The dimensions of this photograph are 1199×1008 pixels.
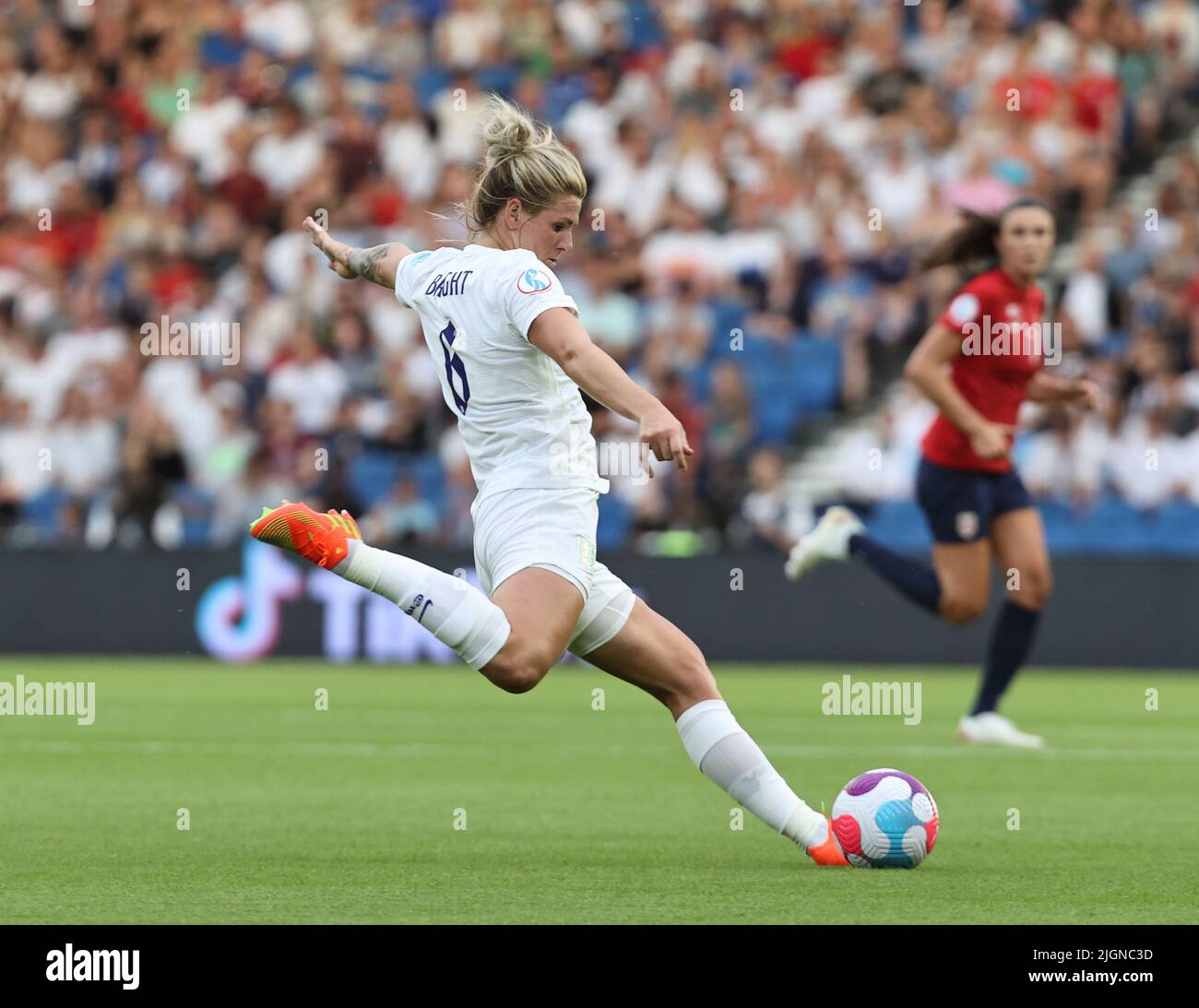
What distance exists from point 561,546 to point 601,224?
12681 mm

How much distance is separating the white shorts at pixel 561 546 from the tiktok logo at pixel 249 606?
11095mm

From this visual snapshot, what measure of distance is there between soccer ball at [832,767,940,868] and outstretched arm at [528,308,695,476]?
1459 millimetres

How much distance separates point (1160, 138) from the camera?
20219 millimetres

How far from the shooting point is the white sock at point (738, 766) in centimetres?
668

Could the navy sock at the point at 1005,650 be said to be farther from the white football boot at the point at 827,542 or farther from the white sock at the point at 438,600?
the white sock at the point at 438,600

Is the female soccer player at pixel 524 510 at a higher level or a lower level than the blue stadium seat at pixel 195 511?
lower

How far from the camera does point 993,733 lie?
1125cm

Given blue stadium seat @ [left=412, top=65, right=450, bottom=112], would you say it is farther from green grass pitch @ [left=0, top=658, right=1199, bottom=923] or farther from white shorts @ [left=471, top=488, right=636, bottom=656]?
white shorts @ [left=471, top=488, right=636, bottom=656]

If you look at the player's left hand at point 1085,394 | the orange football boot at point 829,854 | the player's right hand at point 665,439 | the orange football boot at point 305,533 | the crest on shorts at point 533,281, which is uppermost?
the player's left hand at point 1085,394

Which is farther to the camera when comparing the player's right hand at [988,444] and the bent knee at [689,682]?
the player's right hand at [988,444]

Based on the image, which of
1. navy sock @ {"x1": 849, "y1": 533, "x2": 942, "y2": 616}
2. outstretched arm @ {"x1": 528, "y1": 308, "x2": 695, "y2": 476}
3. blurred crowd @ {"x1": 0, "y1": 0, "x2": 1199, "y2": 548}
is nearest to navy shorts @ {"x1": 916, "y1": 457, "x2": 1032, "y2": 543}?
navy sock @ {"x1": 849, "y1": 533, "x2": 942, "y2": 616}

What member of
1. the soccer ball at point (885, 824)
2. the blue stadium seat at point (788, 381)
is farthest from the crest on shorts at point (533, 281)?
the blue stadium seat at point (788, 381)

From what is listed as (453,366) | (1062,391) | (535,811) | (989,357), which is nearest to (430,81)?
(989,357)
